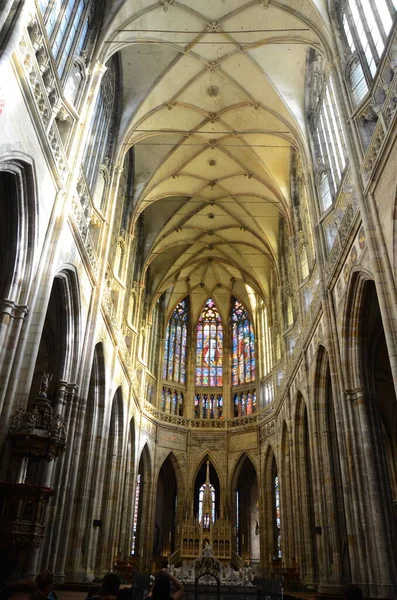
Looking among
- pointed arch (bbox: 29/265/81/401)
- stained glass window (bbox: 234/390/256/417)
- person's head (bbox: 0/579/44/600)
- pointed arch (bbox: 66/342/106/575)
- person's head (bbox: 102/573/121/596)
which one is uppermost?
stained glass window (bbox: 234/390/256/417)

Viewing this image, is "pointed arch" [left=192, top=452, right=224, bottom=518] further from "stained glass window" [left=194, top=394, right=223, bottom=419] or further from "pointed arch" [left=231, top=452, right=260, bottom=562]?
"stained glass window" [left=194, top=394, right=223, bottom=419]

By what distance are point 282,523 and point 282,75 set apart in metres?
20.1

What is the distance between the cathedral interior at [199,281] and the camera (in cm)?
1136

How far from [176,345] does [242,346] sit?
4.51m

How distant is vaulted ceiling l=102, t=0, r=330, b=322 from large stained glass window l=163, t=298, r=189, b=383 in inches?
257

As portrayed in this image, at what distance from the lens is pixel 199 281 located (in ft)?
120

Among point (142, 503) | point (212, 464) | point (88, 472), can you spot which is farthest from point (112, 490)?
point (212, 464)

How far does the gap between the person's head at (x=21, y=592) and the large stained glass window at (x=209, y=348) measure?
32604mm

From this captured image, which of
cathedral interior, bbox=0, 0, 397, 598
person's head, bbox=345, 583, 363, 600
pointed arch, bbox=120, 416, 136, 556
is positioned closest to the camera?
person's head, bbox=345, 583, 363, 600

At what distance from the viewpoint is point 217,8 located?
61.9 ft

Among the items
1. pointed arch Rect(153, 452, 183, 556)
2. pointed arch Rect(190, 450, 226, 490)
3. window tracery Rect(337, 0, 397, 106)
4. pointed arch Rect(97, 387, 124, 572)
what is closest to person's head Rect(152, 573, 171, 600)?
window tracery Rect(337, 0, 397, 106)

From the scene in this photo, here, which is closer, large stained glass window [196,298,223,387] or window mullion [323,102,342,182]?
window mullion [323,102,342,182]

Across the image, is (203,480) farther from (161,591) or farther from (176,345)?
(161,591)

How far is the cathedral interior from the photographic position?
1136cm
